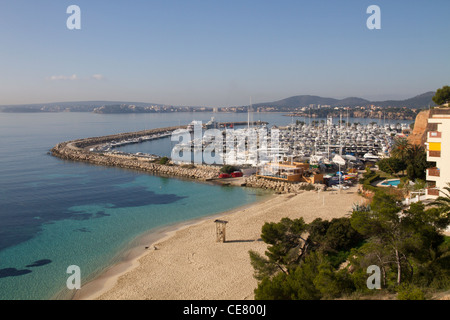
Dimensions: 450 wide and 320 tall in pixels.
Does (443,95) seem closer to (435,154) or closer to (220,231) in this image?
(435,154)

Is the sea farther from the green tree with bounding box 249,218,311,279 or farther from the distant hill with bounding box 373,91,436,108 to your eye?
the distant hill with bounding box 373,91,436,108

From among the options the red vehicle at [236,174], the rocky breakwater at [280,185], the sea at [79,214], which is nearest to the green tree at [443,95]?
the rocky breakwater at [280,185]

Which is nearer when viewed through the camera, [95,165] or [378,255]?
[378,255]
